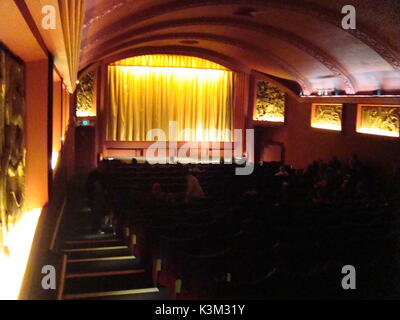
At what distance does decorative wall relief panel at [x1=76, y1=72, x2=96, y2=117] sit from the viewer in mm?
15086

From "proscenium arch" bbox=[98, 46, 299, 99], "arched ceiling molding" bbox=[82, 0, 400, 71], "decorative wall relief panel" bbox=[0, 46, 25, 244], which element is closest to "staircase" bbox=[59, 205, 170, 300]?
"decorative wall relief panel" bbox=[0, 46, 25, 244]

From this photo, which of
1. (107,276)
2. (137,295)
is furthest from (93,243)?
(137,295)

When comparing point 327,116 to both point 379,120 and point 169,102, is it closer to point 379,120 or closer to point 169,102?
point 379,120

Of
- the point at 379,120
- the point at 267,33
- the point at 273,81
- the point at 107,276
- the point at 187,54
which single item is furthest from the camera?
the point at 187,54

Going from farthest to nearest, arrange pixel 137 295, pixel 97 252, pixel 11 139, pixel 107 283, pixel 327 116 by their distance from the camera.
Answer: pixel 327 116 < pixel 97 252 < pixel 107 283 < pixel 137 295 < pixel 11 139

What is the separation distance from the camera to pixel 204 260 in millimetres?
3955

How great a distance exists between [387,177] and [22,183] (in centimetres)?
869

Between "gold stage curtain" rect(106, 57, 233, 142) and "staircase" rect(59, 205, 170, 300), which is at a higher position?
"gold stage curtain" rect(106, 57, 233, 142)

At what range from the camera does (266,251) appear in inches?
162

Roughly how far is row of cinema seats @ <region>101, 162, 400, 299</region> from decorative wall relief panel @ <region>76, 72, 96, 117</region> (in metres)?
9.93

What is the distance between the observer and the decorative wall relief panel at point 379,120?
32.3 feet

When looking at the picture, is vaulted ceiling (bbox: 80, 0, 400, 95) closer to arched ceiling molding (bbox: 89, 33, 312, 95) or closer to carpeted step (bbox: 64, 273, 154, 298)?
arched ceiling molding (bbox: 89, 33, 312, 95)

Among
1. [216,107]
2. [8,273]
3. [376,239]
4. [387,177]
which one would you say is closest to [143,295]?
[8,273]

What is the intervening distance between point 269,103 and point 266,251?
1238 centimetres
